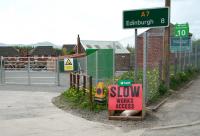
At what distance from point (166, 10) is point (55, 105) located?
5172 millimetres

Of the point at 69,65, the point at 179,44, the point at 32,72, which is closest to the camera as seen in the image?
the point at 179,44

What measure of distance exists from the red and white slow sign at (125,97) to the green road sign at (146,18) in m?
2.04

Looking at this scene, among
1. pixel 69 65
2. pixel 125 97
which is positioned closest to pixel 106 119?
pixel 125 97

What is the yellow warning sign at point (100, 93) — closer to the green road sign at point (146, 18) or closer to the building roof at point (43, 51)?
the green road sign at point (146, 18)

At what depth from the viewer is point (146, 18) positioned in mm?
12172

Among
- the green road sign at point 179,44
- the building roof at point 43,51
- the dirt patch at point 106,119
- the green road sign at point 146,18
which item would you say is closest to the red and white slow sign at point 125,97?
the dirt patch at point 106,119

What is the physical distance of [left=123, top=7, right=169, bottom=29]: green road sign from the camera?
11945 mm

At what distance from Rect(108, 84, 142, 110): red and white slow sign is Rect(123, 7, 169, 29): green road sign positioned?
2040mm

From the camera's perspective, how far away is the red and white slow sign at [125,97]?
1120 cm

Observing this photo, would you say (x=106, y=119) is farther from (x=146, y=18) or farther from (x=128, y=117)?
(x=146, y=18)

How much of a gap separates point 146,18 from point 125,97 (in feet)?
8.20

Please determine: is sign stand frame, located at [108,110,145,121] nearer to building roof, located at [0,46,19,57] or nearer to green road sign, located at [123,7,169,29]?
green road sign, located at [123,7,169,29]

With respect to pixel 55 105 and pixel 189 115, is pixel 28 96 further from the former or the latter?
pixel 189 115

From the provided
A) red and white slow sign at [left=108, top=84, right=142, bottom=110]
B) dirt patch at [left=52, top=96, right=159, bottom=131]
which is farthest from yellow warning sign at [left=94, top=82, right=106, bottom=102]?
red and white slow sign at [left=108, top=84, right=142, bottom=110]
